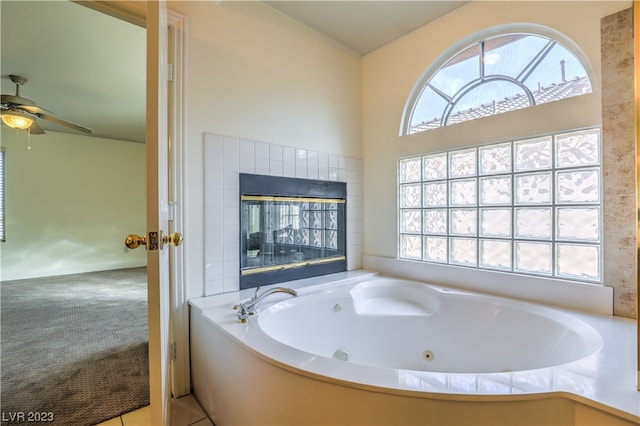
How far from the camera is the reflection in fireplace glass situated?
2006 mm

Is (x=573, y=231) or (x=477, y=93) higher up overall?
(x=477, y=93)

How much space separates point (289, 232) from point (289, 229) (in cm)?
2

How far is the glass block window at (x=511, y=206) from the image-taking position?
5.39 ft

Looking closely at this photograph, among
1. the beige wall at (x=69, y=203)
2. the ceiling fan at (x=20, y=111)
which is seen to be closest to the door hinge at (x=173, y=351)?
the ceiling fan at (x=20, y=111)

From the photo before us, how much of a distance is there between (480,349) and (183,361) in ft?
5.79

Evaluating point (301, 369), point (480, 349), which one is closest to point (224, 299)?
point (301, 369)

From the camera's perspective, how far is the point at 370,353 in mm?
1910

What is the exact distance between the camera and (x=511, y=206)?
1898mm

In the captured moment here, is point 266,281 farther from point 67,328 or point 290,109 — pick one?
point 67,328

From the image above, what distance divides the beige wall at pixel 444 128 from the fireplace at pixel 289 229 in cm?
37

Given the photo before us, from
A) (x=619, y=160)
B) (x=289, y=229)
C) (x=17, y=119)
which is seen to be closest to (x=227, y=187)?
(x=289, y=229)

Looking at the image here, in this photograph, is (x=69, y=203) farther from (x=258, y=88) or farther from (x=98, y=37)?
(x=258, y=88)

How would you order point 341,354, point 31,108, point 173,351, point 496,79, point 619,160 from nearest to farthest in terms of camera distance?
1. point 619,160
2. point 173,351
3. point 341,354
4. point 496,79
5. point 31,108

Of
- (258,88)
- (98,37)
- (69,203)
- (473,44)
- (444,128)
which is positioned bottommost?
(69,203)
